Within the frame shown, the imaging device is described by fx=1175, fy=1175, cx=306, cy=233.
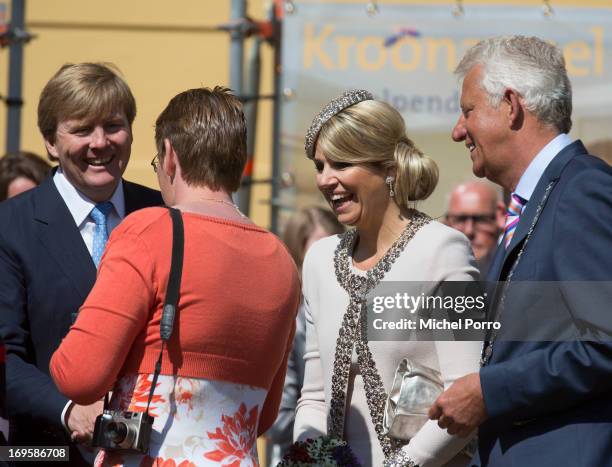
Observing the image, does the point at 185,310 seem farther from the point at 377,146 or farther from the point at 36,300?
the point at 377,146

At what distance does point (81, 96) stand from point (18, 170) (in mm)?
1626

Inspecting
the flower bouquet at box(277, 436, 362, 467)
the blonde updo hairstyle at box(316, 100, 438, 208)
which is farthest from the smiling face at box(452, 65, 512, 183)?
the flower bouquet at box(277, 436, 362, 467)

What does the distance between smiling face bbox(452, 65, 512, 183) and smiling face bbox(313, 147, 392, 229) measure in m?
0.44

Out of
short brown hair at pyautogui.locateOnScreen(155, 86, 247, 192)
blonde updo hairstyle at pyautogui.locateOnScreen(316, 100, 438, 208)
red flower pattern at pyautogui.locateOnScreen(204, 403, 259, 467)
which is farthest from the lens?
blonde updo hairstyle at pyautogui.locateOnScreen(316, 100, 438, 208)

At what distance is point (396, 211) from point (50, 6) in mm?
4612

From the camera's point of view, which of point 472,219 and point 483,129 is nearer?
point 483,129

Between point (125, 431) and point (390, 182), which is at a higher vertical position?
point (390, 182)

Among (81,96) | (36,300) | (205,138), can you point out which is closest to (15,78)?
(81,96)

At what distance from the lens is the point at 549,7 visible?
19.6ft

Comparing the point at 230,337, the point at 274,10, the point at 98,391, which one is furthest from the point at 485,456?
the point at 274,10

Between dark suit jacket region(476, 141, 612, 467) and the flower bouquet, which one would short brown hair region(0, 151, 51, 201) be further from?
dark suit jacket region(476, 141, 612, 467)

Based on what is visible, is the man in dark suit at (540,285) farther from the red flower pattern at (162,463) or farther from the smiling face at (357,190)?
the red flower pattern at (162,463)

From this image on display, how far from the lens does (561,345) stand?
2660mm

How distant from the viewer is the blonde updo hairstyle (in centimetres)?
344
